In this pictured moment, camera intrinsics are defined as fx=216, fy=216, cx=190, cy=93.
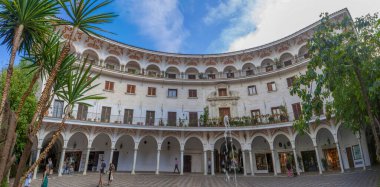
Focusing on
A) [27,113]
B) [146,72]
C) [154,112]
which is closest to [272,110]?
[154,112]

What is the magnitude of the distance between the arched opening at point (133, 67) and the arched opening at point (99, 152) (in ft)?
24.3

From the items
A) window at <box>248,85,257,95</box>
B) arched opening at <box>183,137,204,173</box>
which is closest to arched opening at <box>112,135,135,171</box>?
arched opening at <box>183,137,204,173</box>

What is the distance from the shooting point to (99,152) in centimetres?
2122

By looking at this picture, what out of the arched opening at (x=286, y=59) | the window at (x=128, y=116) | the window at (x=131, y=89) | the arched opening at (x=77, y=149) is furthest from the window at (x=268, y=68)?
the arched opening at (x=77, y=149)

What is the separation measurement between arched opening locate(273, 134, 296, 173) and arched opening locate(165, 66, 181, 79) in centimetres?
1287

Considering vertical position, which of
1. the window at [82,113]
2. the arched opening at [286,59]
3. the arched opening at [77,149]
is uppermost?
the arched opening at [286,59]

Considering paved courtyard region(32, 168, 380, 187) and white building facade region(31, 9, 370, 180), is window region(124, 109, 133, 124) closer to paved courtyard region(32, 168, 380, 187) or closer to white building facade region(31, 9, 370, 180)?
white building facade region(31, 9, 370, 180)

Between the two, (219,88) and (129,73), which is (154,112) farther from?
Result: (219,88)

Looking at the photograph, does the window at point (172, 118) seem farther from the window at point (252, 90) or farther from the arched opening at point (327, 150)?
the arched opening at point (327, 150)

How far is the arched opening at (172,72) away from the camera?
25.5m

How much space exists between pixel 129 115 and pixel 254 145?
13355 millimetres

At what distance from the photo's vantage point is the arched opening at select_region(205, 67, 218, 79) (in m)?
25.7

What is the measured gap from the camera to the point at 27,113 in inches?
597

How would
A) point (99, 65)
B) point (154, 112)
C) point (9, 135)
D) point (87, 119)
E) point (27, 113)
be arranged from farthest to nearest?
point (154, 112) < point (99, 65) < point (87, 119) < point (27, 113) < point (9, 135)
